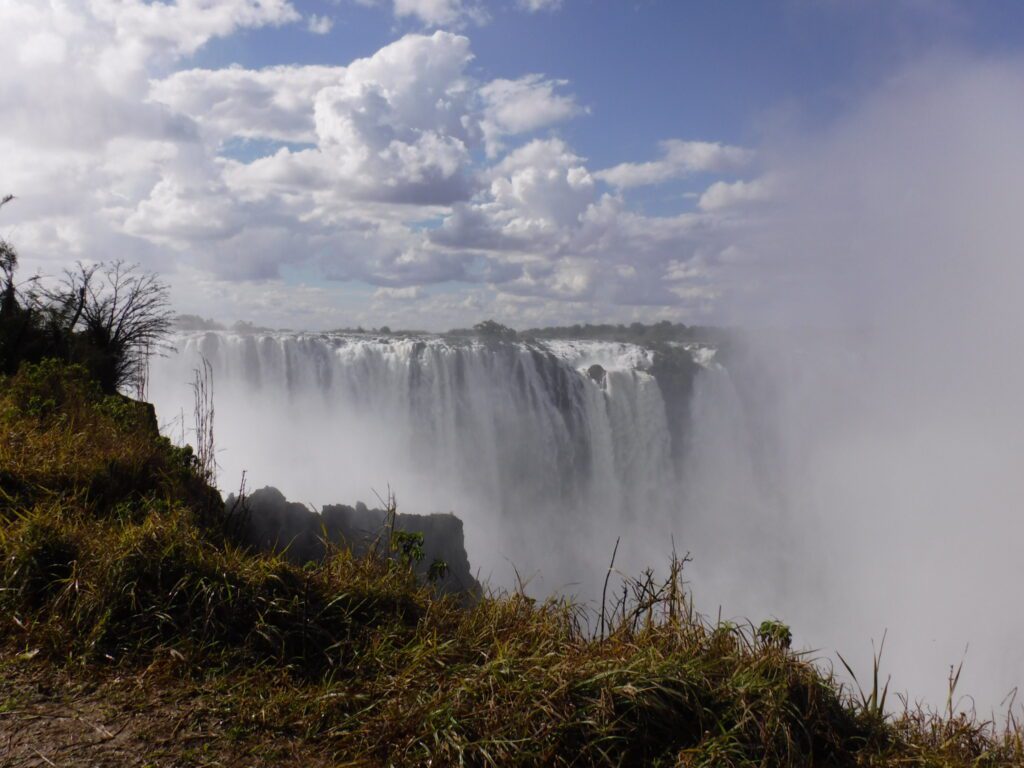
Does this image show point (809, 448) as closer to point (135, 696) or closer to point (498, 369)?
point (498, 369)

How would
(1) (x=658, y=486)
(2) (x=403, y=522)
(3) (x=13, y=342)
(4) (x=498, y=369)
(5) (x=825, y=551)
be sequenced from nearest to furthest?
(3) (x=13, y=342), (2) (x=403, y=522), (4) (x=498, y=369), (1) (x=658, y=486), (5) (x=825, y=551)

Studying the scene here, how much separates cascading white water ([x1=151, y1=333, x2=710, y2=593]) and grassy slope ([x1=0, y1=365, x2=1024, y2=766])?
22.4m

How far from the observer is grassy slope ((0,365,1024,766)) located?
2.65 metres

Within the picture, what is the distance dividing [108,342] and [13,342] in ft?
10.8

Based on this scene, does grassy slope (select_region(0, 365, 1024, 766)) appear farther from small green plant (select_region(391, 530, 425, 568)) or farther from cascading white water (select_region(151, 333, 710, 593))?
cascading white water (select_region(151, 333, 710, 593))

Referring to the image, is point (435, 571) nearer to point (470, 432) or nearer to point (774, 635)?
point (774, 635)

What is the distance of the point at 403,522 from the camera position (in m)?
16.6

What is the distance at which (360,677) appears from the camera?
3.13m

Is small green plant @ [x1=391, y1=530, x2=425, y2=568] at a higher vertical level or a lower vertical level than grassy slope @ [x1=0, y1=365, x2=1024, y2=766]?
higher

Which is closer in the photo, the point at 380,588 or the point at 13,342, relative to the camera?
the point at 380,588

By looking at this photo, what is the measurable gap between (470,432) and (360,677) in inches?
1046

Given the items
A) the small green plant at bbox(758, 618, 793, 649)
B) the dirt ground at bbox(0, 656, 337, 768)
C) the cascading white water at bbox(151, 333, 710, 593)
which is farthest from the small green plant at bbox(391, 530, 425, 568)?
the cascading white water at bbox(151, 333, 710, 593)

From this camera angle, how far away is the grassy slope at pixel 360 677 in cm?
265

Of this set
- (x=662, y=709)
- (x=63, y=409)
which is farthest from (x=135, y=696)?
(x=63, y=409)
